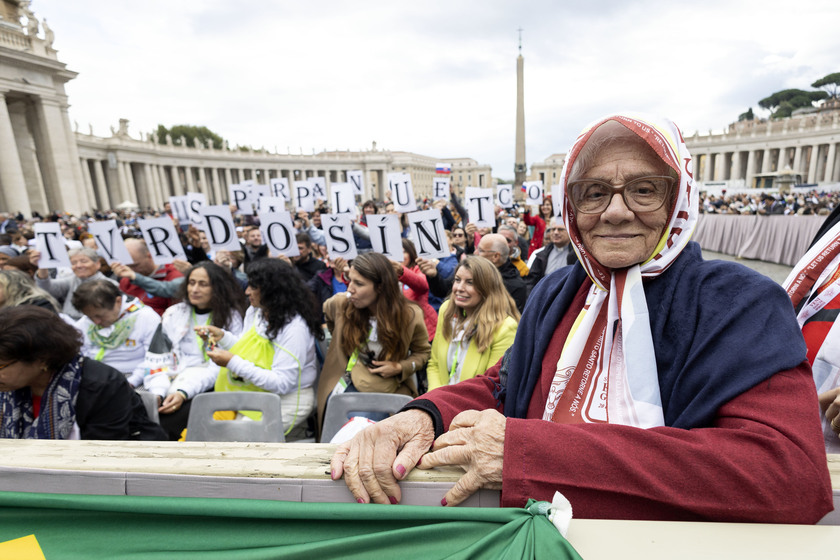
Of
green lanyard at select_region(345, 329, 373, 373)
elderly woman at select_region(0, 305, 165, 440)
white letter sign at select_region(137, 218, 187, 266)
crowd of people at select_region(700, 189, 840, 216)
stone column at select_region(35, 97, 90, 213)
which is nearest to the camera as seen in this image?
elderly woman at select_region(0, 305, 165, 440)

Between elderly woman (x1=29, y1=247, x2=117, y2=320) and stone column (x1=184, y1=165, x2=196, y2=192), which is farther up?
stone column (x1=184, y1=165, x2=196, y2=192)

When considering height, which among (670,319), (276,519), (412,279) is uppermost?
(670,319)

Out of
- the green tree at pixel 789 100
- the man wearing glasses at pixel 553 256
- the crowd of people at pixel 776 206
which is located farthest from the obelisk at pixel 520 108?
the green tree at pixel 789 100

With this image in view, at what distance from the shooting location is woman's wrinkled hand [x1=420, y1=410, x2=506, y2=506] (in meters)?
0.86

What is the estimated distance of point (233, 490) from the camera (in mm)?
925

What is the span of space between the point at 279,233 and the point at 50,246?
9.42 ft

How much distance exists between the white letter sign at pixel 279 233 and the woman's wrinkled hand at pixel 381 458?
4892mm

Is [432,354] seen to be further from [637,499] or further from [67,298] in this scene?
[67,298]

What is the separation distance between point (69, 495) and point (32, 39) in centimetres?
3779

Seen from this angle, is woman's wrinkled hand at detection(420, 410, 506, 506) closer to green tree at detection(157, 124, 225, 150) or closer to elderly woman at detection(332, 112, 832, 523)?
elderly woman at detection(332, 112, 832, 523)

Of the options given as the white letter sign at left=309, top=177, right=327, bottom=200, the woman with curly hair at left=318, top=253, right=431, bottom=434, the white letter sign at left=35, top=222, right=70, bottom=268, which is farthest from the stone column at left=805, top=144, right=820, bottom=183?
the white letter sign at left=35, top=222, right=70, bottom=268

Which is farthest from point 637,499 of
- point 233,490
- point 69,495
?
point 69,495

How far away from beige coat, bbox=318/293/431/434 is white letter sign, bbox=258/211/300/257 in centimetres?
228

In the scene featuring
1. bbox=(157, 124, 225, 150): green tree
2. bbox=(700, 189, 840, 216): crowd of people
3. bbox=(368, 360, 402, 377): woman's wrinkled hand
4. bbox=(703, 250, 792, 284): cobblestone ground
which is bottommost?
bbox=(703, 250, 792, 284): cobblestone ground
